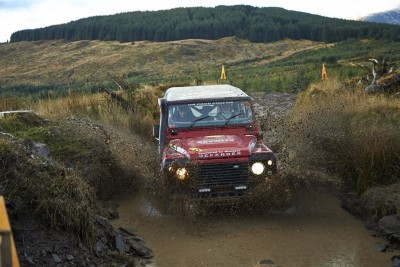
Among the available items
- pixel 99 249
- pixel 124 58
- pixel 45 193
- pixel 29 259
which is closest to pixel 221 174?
pixel 99 249

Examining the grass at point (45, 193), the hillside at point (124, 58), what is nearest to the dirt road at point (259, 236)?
the grass at point (45, 193)

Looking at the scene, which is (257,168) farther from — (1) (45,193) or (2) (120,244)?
(1) (45,193)

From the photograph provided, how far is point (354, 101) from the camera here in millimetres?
12227

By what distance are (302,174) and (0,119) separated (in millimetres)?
5764

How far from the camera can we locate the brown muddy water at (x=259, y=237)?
578 centimetres

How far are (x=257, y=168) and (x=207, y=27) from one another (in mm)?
99927

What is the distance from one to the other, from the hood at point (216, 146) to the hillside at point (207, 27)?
259 ft

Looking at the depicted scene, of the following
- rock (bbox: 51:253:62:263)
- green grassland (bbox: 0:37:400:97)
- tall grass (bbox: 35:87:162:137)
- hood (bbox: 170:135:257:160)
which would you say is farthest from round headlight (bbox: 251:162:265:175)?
green grassland (bbox: 0:37:400:97)

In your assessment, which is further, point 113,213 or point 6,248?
point 113,213

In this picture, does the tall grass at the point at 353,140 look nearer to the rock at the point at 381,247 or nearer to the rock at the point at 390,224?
the rock at the point at 390,224

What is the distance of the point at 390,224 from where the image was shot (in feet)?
20.9

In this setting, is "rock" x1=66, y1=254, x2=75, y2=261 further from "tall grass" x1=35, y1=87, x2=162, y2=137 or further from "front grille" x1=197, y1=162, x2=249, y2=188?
"tall grass" x1=35, y1=87, x2=162, y2=137

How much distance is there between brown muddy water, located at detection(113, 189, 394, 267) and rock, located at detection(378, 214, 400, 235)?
0.59ft

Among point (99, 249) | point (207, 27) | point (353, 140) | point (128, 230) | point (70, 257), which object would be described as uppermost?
point (207, 27)
